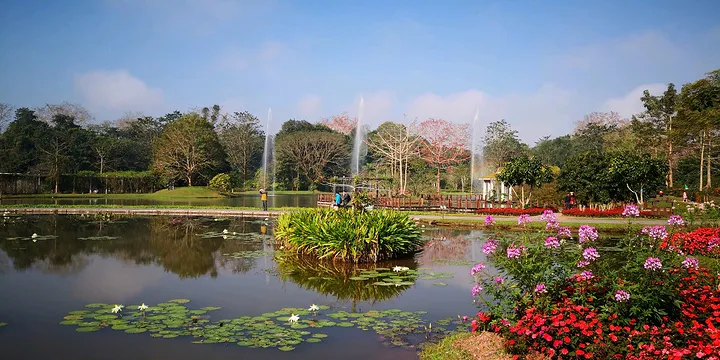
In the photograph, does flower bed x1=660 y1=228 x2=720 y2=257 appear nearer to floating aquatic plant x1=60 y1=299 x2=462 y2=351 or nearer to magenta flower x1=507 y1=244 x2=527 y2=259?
floating aquatic plant x1=60 y1=299 x2=462 y2=351

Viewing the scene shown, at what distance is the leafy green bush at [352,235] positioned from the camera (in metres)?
13.4

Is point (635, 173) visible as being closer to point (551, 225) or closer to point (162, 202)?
point (551, 225)

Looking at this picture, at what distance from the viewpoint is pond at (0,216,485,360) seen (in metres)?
7.14

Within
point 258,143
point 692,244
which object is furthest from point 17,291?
point 258,143

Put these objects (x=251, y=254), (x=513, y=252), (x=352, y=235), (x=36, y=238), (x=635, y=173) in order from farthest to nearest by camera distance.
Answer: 1. (x=635, y=173)
2. (x=36, y=238)
3. (x=251, y=254)
4. (x=352, y=235)
5. (x=513, y=252)

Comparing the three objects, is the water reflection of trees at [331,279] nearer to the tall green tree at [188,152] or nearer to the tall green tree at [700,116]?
the tall green tree at [700,116]

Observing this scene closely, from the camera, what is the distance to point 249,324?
8.09 meters

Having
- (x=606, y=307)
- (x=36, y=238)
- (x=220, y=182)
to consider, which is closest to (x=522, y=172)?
(x=36, y=238)

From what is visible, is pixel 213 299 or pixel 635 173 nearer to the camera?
pixel 213 299

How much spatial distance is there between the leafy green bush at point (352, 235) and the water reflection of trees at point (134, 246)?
5.39ft

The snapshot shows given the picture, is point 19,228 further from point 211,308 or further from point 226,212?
point 211,308

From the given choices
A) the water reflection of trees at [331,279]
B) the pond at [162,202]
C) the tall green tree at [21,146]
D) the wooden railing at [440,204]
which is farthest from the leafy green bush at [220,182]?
the water reflection of trees at [331,279]

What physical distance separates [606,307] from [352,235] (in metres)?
8.02

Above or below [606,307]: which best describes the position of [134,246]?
below
